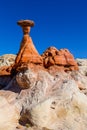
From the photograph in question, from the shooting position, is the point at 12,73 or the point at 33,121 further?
the point at 12,73

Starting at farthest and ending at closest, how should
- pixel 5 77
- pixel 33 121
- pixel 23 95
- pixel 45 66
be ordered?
pixel 5 77
pixel 45 66
pixel 23 95
pixel 33 121

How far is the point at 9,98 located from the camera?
1875 centimetres

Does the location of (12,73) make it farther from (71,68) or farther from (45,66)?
(71,68)

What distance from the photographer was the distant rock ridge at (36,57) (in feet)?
66.6

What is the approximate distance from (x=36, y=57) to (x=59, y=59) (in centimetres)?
159

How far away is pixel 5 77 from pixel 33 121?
733 cm

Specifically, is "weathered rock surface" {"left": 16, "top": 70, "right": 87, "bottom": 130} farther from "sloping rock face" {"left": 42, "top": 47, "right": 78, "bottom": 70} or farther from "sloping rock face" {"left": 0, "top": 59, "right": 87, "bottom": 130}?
"sloping rock face" {"left": 42, "top": 47, "right": 78, "bottom": 70}

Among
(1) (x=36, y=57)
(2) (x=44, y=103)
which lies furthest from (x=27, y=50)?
(2) (x=44, y=103)

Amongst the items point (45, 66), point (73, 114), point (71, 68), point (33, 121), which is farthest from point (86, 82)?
point (33, 121)

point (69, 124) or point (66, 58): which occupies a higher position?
point (66, 58)

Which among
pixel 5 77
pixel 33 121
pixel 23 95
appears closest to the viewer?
pixel 33 121

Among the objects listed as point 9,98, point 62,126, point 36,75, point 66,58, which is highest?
point 66,58

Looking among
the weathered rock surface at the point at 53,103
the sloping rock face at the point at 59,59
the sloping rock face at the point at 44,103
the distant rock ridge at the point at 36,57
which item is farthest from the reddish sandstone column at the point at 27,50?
the weathered rock surface at the point at 53,103

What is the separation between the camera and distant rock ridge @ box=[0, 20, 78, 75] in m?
20.3
